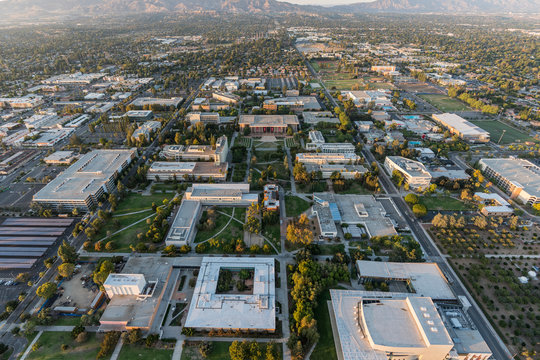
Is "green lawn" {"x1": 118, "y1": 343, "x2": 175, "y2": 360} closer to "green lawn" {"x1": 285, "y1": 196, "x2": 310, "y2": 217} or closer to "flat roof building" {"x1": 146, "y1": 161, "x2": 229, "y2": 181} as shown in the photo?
"green lawn" {"x1": 285, "y1": 196, "x2": 310, "y2": 217}

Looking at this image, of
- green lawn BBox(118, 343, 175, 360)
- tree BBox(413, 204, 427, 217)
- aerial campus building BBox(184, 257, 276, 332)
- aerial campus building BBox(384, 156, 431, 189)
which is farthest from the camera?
aerial campus building BBox(384, 156, 431, 189)

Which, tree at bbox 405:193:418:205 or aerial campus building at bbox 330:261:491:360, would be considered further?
tree at bbox 405:193:418:205

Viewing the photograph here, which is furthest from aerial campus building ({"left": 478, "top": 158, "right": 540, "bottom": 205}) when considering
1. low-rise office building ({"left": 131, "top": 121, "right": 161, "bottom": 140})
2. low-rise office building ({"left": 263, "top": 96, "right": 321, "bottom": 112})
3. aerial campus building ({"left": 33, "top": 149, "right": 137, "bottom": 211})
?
low-rise office building ({"left": 131, "top": 121, "right": 161, "bottom": 140})

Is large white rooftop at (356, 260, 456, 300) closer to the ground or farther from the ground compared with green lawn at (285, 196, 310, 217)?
farther from the ground

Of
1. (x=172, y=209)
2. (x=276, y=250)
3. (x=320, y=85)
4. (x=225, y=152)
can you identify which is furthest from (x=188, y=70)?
(x=276, y=250)

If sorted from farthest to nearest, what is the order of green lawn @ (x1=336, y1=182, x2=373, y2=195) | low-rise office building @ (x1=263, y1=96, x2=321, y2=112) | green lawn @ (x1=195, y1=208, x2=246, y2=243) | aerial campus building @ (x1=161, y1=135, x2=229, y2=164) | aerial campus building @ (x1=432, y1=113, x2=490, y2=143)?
low-rise office building @ (x1=263, y1=96, x2=321, y2=112), aerial campus building @ (x1=432, y1=113, x2=490, y2=143), aerial campus building @ (x1=161, y1=135, x2=229, y2=164), green lawn @ (x1=336, y1=182, x2=373, y2=195), green lawn @ (x1=195, y1=208, x2=246, y2=243)

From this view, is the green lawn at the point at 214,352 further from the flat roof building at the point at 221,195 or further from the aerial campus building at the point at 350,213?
the flat roof building at the point at 221,195
